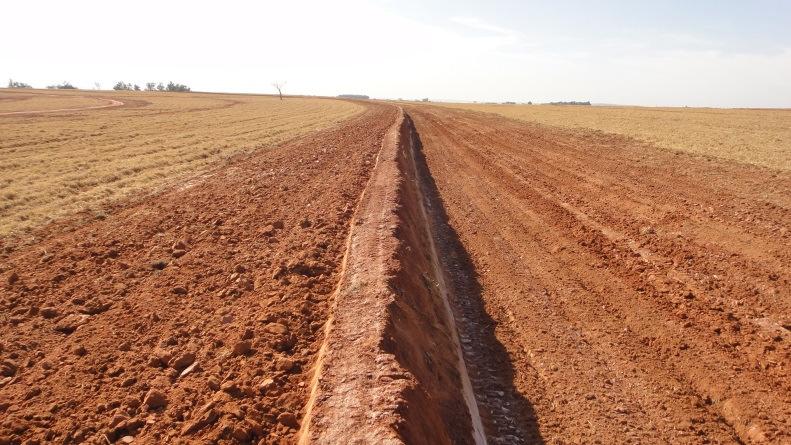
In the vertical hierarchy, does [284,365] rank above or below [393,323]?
below

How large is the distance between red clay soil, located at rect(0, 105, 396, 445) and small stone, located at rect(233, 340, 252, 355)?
0.01m

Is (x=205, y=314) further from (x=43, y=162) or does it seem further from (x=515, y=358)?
(x=43, y=162)

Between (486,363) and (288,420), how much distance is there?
2.67m

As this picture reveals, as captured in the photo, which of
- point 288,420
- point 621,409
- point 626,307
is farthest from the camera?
point 626,307

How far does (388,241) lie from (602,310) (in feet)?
10.2

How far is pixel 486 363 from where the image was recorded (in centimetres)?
521

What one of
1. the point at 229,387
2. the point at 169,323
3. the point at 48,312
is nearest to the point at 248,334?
the point at 229,387

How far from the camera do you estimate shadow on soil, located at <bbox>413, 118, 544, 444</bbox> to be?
4.25 metres

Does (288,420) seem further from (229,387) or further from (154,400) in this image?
(154,400)

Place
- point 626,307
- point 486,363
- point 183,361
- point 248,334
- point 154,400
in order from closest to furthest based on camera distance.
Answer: point 154,400 → point 183,361 → point 248,334 → point 486,363 → point 626,307

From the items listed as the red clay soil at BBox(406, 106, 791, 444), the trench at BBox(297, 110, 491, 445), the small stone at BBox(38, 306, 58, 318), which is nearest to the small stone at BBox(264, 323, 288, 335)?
the trench at BBox(297, 110, 491, 445)

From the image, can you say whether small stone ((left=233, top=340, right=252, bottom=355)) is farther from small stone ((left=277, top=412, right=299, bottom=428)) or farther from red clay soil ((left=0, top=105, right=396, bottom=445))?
small stone ((left=277, top=412, right=299, bottom=428))

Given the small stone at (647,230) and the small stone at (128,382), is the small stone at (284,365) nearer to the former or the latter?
the small stone at (128,382)

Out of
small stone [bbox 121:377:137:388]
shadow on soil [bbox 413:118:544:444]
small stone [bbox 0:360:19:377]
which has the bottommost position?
shadow on soil [bbox 413:118:544:444]
